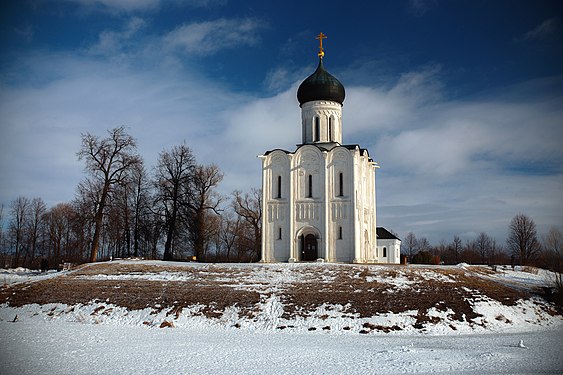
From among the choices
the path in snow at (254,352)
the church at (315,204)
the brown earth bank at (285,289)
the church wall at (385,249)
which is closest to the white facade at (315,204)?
the church at (315,204)

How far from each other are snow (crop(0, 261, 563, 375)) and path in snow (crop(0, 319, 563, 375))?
1.2 inches

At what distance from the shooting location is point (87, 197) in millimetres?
40594

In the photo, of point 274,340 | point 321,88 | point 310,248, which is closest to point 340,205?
point 310,248

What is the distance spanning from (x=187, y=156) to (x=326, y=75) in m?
13.2

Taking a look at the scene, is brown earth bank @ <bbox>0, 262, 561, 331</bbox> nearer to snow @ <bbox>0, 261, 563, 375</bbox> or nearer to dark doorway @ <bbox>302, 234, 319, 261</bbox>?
snow @ <bbox>0, 261, 563, 375</bbox>

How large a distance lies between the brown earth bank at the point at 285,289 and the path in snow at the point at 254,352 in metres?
2.67

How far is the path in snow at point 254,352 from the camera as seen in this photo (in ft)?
44.3

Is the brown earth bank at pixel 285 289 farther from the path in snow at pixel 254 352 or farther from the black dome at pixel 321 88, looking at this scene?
the black dome at pixel 321 88

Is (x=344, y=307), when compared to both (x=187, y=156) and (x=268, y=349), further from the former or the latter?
(x=187, y=156)

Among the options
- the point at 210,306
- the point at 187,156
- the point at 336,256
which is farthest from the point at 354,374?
the point at 187,156

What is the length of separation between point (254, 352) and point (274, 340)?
8.19 feet

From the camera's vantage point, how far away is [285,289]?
24625 millimetres

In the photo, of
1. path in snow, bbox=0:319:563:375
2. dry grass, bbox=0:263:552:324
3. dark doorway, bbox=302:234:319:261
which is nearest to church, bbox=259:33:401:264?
dark doorway, bbox=302:234:319:261

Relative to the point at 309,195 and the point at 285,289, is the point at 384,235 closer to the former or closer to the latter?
the point at 309,195
